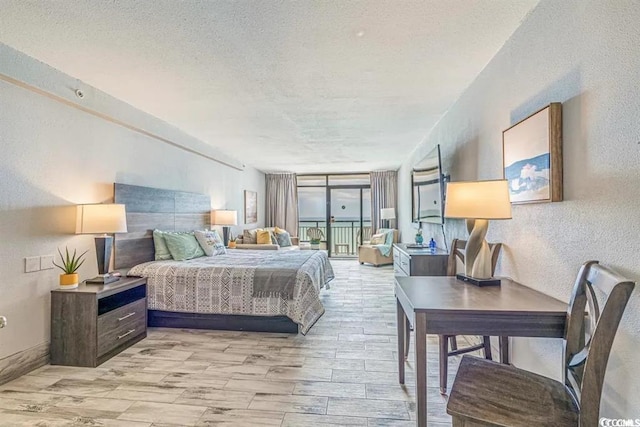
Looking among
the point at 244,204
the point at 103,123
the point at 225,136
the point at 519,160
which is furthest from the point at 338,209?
the point at 519,160

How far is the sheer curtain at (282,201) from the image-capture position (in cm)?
907

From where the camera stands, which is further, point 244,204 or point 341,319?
point 244,204

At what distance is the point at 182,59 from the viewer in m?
2.61

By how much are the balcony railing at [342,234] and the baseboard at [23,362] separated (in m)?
6.94

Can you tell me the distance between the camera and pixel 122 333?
298 cm

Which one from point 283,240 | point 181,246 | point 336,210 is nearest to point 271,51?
point 181,246

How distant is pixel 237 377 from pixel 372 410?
1.05m

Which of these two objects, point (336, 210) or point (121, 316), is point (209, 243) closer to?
point (121, 316)

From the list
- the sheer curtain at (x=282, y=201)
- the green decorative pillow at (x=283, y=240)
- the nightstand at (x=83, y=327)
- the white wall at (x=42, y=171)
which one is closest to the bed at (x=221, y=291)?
the white wall at (x=42, y=171)

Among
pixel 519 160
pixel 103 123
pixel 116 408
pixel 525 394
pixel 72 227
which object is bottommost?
pixel 116 408

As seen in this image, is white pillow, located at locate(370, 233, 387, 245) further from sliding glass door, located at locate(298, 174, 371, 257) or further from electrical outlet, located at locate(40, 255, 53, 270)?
electrical outlet, located at locate(40, 255, 53, 270)

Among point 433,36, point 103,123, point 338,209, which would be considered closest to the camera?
point 433,36

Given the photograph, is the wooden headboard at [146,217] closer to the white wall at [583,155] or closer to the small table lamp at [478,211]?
the small table lamp at [478,211]

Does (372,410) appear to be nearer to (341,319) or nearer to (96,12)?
(341,319)
